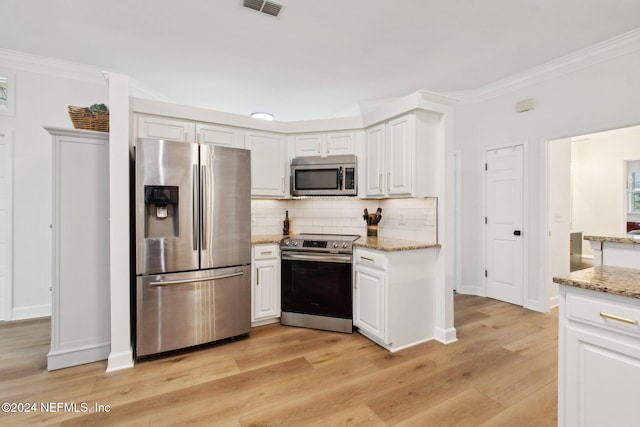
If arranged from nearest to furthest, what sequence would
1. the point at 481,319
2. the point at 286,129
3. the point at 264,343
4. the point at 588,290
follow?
the point at 588,290, the point at 264,343, the point at 481,319, the point at 286,129

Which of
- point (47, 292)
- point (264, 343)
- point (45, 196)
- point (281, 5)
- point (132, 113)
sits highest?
point (281, 5)

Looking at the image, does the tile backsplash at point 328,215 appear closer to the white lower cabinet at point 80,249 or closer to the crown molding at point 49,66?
the white lower cabinet at point 80,249

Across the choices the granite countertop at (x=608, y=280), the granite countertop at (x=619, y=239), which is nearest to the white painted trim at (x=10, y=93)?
the granite countertop at (x=608, y=280)

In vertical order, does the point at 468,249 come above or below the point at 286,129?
below

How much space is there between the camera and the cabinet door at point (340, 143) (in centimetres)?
343

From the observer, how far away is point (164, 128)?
2918 millimetres

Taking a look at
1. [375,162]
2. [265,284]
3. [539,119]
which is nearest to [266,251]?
[265,284]

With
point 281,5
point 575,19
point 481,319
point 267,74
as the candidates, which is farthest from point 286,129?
point 481,319

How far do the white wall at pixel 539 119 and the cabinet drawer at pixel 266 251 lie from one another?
2.93m

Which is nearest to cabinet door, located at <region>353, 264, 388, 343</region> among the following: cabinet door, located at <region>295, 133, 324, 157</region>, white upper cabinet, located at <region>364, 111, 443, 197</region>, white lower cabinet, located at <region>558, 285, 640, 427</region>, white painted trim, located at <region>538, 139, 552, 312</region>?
white upper cabinet, located at <region>364, 111, 443, 197</region>

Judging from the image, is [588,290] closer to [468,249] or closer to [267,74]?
[468,249]

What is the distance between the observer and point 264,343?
2766 millimetres

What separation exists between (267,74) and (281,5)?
A: 1272 millimetres

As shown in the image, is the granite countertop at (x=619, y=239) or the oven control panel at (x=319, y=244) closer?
the granite countertop at (x=619, y=239)
